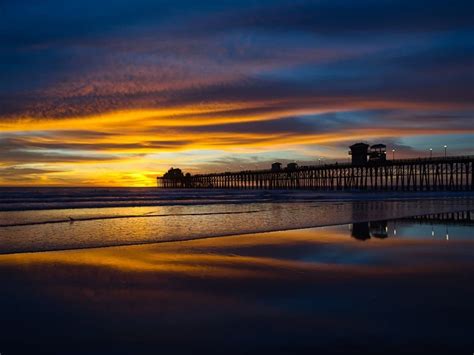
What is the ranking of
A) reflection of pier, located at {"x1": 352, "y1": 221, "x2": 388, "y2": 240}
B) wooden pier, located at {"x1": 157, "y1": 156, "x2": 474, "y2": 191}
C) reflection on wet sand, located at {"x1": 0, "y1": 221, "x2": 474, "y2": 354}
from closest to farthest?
reflection on wet sand, located at {"x1": 0, "y1": 221, "x2": 474, "y2": 354} < reflection of pier, located at {"x1": 352, "y1": 221, "x2": 388, "y2": 240} < wooden pier, located at {"x1": 157, "y1": 156, "x2": 474, "y2": 191}

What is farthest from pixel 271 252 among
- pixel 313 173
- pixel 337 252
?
pixel 313 173

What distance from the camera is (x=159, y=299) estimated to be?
5.67 meters

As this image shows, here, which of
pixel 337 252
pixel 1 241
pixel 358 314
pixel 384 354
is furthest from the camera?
pixel 1 241

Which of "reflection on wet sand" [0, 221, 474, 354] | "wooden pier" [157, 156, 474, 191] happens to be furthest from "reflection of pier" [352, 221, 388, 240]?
"wooden pier" [157, 156, 474, 191]

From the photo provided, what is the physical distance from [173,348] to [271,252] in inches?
218

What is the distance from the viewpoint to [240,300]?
18.4ft

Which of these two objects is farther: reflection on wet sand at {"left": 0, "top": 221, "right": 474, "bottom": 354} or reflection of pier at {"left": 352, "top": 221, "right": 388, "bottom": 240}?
reflection of pier at {"left": 352, "top": 221, "right": 388, "bottom": 240}

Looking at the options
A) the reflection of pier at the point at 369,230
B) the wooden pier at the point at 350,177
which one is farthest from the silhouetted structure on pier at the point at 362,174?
the reflection of pier at the point at 369,230

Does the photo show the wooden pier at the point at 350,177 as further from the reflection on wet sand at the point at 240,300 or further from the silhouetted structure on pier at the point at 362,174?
the reflection on wet sand at the point at 240,300

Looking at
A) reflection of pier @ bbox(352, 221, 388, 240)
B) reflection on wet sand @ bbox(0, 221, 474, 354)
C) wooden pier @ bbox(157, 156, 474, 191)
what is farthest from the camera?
wooden pier @ bbox(157, 156, 474, 191)

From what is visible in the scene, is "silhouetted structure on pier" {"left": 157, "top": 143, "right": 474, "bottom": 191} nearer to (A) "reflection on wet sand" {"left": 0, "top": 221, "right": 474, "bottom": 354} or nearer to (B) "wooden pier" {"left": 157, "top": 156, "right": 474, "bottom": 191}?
(B) "wooden pier" {"left": 157, "top": 156, "right": 474, "bottom": 191}

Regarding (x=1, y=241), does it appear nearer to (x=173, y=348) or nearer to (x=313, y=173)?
(x=173, y=348)

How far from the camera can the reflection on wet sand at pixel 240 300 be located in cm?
420

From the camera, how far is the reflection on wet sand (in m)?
4.20
